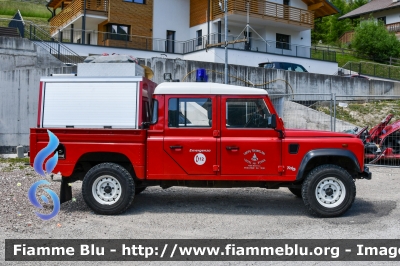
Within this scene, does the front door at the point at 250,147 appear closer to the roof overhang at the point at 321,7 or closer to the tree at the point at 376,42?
the roof overhang at the point at 321,7

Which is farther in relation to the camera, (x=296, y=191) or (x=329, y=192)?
(x=296, y=191)

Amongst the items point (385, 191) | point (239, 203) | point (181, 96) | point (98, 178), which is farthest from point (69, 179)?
point (385, 191)

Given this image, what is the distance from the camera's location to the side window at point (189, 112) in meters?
8.41

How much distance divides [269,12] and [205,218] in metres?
27.9

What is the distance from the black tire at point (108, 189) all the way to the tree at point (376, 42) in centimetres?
4363

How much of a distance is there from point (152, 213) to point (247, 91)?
2749 millimetres

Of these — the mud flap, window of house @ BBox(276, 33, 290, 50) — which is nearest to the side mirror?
the mud flap

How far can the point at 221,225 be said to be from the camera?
25.8ft

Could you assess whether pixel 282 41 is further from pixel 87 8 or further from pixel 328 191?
pixel 328 191

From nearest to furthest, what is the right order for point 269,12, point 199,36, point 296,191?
point 296,191 → point 199,36 → point 269,12

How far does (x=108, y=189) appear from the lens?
8.45 meters

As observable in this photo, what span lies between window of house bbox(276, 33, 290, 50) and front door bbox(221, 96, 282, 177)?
27.0 meters

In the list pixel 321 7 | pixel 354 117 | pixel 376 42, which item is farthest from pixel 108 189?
pixel 376 42

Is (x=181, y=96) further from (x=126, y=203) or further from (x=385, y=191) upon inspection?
(x=385, y=191)
